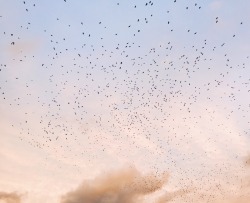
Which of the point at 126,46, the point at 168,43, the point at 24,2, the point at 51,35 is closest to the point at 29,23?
the point at 24,2

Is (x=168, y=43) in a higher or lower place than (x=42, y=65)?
lower

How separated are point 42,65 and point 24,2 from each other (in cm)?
711

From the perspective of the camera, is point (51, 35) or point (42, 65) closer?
point (51, 35)

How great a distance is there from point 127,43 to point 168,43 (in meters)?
4.74

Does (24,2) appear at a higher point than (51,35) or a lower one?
higher

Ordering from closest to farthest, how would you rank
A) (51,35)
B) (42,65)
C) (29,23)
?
1. (51,35)
2. (29,23)
3. (42,65)

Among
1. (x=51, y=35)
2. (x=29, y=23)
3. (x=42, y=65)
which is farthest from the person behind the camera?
(x=42, y=65)

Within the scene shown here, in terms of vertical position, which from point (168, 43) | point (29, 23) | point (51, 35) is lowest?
point (168, 43)

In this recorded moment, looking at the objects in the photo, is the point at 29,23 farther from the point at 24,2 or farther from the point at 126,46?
the point at 126,46

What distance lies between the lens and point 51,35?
17.8 metres

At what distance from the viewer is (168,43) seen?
1848 centimetres

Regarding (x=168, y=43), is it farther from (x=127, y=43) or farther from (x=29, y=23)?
(x=29, y=23)

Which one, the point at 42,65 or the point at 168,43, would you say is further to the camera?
the point at 42,65

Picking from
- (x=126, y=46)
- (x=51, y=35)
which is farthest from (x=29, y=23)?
(x=126, y=46)
